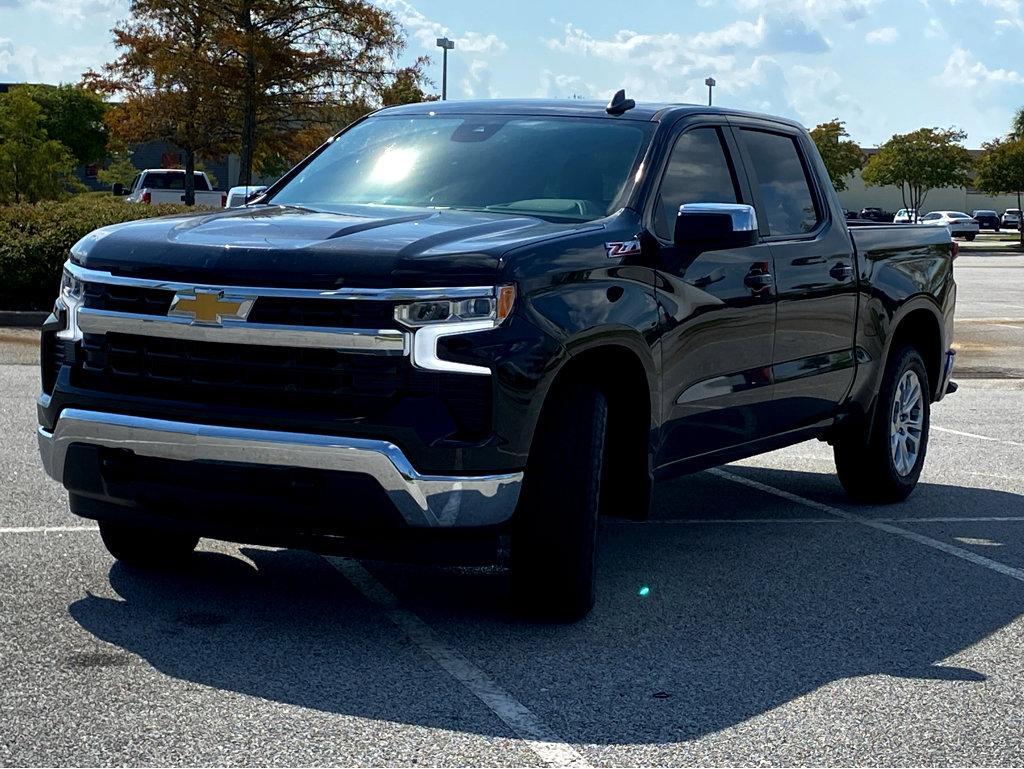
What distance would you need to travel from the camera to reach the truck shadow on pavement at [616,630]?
15.5 ft

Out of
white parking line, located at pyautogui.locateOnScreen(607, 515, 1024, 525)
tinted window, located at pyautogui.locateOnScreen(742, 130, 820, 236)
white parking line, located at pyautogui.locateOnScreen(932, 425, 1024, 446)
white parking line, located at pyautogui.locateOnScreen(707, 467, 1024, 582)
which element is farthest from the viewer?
white parking line, located at pyautogui.locateOnScreen(932, 425, 1024, 446)

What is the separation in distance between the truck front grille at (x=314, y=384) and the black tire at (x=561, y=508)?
38 cm

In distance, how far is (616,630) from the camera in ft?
18.4

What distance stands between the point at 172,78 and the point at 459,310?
3471 centimetres

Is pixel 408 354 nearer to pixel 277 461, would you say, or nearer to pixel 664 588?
pixel 277 461

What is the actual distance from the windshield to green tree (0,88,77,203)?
34.8 meters

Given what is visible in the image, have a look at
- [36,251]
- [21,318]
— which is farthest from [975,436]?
[36,251]

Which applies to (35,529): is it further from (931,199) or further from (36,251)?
(931,199)

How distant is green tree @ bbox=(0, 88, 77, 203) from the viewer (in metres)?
40.7

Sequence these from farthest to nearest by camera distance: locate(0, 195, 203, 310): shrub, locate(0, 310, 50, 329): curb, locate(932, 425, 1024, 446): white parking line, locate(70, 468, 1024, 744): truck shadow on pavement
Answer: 1. locate(0, 195, 203, 310): shrub
2. locate(0, 310, 50, 329): curb
3. locate(932, 425, 1024, 446): white parking line
4. locate(70, 468, 1024, 744): truck shadow on pavement

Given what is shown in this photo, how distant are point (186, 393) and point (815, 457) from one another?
597 cm

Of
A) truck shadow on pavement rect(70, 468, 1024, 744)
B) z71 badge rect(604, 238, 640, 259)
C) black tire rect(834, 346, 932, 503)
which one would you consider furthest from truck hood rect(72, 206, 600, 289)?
black tire rect(834, 346, 932, 503)

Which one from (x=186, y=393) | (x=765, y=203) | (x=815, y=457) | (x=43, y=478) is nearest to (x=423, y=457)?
(x=186, y=393)

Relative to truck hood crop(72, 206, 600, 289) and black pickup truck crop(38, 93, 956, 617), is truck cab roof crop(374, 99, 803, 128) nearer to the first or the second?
black pickup truck crop(38, 93, 956, 617)
